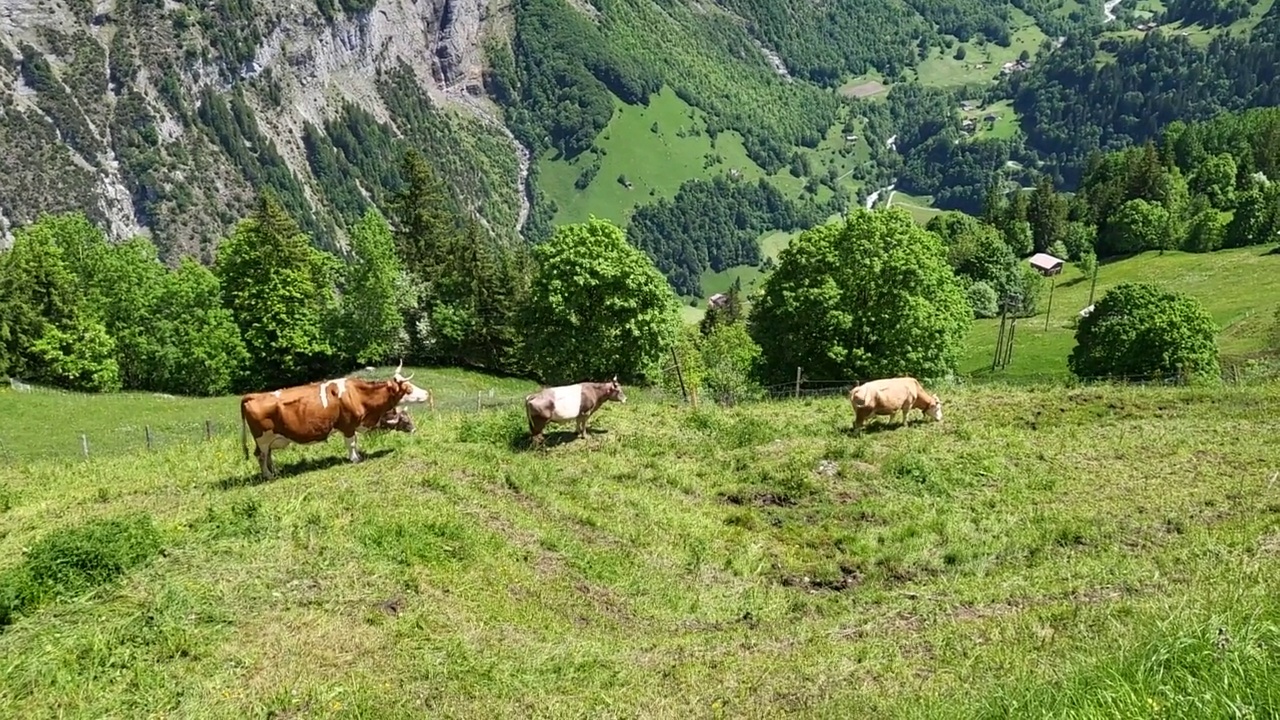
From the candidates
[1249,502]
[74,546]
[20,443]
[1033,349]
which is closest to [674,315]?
[20,443]

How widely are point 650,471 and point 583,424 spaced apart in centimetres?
350

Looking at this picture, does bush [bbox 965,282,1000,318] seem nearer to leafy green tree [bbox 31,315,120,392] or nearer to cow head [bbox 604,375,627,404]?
leafy green tree [bbox 31,315,120,392]

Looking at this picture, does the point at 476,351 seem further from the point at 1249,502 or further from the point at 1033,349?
the point at 1249,502

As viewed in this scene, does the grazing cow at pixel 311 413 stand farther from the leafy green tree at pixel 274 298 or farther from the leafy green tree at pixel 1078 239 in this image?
the leafy green tree at pixel 1078 239

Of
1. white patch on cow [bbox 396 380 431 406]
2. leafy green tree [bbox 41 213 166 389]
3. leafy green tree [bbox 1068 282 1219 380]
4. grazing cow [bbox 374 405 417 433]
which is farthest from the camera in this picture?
leafy green tree [bbox 41 213 166 389]

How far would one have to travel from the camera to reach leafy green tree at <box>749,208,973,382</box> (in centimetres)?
4689

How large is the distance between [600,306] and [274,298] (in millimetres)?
28685

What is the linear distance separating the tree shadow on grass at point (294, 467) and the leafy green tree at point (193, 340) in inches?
1825

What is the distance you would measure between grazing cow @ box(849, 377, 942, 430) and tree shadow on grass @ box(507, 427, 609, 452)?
7602mm

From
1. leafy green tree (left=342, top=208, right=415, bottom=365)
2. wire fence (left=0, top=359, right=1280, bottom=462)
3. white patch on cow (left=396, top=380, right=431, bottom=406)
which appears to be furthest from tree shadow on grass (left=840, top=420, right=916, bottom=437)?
leafy green tree (left=342, top=208, right=415, bottom=365)

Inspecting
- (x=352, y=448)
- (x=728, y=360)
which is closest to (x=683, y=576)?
(x=352, y=448)

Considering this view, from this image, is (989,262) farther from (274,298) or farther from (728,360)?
(274,298)

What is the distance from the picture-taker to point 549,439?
2445 centimetres

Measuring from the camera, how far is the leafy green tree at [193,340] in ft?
207
